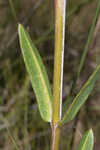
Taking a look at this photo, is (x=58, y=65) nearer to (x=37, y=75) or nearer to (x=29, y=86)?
(x=37, y=75)

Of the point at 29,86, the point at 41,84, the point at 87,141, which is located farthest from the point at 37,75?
the point at 29,86

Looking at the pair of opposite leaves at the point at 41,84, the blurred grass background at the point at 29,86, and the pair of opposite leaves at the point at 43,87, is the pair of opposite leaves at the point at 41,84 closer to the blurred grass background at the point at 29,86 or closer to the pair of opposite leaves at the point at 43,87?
the pair of opposite leaves at the point at 43,87

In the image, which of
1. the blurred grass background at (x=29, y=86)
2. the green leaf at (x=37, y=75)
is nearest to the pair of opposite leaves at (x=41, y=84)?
the green leaf at (x=37, y=75)

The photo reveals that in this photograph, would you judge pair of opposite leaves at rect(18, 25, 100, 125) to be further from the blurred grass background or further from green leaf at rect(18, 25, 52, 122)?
the blurred grass background

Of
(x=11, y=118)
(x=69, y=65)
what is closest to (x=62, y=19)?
(x=11, y=118)

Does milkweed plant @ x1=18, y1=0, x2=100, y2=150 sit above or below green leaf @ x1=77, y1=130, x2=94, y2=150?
above

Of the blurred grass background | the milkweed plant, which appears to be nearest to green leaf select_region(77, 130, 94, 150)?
the milkweed plant
